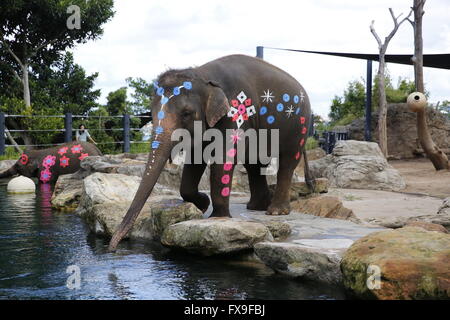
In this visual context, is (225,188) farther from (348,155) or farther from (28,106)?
(28,106)

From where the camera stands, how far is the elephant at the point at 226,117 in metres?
5.11

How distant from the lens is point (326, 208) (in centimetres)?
664

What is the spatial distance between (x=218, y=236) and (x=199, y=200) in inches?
55.4

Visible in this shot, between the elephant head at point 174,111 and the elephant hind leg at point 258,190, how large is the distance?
4.30 ft

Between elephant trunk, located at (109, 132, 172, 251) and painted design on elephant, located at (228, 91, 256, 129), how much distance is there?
831mm

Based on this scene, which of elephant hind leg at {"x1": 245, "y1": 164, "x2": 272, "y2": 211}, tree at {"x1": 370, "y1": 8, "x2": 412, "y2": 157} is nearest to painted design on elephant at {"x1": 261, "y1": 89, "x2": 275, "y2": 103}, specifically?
A: elephant hind leg at {"x1": 245, "y1": 164, "x2": 272, "y2": 211}

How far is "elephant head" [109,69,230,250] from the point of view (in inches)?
193

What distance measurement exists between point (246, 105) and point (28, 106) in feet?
42.1

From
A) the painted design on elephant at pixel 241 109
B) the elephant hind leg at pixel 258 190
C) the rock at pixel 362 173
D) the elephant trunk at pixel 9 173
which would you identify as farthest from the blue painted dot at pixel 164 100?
the elephant trunk at pixel 9 173

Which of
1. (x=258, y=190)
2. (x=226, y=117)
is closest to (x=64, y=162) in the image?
(x=258, y=190)

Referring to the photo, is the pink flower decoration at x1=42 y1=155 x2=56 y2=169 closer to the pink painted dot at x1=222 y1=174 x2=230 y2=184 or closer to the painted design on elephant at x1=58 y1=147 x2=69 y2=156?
the painted design on elephant at x1=58 y1=147 x2=69 y2=156

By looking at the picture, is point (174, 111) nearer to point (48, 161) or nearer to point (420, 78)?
point (48, 161)

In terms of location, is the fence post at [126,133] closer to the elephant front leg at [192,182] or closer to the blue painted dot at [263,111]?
the elephant front leg at [192,182]
